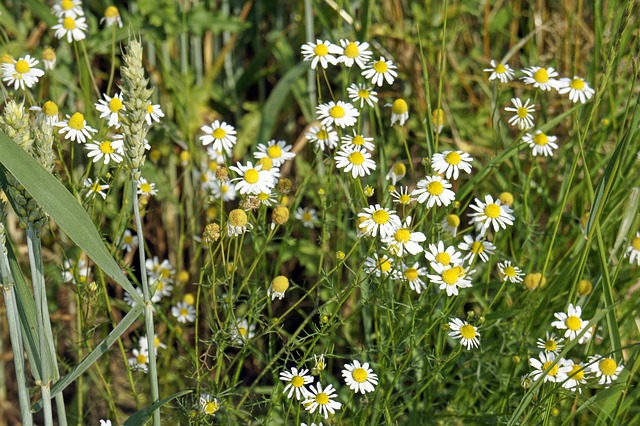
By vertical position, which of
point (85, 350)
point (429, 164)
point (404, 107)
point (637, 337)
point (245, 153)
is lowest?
point (637, 337)

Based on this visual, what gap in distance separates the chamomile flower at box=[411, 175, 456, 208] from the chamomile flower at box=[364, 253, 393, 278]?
114 mm

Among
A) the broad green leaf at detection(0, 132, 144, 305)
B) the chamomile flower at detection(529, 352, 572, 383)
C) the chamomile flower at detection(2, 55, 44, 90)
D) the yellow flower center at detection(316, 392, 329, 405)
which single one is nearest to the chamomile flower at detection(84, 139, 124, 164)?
the chamomile flower at detection(2, 55, 44, 90)

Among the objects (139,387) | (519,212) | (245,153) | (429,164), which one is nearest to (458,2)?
(245,153)

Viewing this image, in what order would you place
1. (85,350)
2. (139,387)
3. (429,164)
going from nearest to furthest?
(429,164) → (85,350) → (139,387)

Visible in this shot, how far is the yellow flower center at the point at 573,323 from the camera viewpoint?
129 centimetres

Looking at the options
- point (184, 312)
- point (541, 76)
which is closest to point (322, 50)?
point (541, 76)

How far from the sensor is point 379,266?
122 centimetres

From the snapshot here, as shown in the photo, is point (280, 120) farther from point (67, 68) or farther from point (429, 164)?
point (429, 164)

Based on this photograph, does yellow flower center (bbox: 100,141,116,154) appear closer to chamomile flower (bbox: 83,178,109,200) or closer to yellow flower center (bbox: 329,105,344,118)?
chamomile flower (bbox: 83,178,109,200)

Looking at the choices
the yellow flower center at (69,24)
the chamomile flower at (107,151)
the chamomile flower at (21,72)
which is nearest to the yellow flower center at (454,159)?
the chamomile flower at (107,151)

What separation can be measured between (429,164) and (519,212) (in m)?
0.36

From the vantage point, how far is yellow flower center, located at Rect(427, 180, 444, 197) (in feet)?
4.14

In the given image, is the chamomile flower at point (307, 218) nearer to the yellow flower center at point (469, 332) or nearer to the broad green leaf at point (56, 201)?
the yellow flower center at point (469, 332)

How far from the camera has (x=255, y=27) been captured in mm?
2311
